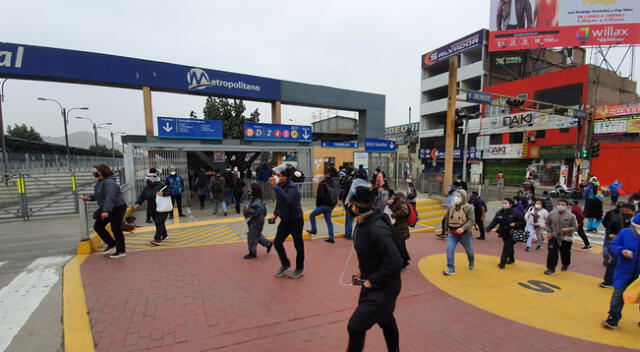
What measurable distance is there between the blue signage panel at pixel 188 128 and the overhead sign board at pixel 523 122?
25256 mm

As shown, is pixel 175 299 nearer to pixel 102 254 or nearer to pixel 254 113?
pixel 102 254

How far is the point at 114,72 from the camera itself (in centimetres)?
1324

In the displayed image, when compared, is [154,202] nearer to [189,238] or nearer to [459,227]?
[189,238]

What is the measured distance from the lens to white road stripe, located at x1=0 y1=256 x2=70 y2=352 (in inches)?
123

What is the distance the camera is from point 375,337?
3.18m

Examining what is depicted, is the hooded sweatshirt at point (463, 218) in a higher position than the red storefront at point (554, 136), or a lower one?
lower

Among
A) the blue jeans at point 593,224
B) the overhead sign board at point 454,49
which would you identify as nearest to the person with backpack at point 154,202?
the blue jeans at point 593,224

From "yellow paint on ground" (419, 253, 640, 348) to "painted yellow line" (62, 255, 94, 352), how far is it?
4.95m

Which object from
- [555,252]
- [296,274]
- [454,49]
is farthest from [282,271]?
[454,49]

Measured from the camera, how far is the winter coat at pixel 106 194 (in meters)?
5.04

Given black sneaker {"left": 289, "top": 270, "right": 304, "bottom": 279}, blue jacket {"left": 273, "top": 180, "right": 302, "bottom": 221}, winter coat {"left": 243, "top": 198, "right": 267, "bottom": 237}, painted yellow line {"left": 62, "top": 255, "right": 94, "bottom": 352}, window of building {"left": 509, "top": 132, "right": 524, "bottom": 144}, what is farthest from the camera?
window of building {"left": 509, "top": 132, "right": 524, "bottom": 144}

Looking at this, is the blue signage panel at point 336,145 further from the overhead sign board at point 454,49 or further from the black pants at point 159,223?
the overhead sign board at point 454,49

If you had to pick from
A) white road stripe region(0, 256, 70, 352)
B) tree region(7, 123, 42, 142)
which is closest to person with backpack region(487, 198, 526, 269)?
white road stripe region(0, 256, 70, 352)

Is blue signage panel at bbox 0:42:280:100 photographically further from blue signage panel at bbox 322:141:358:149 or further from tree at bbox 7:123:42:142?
tree at bbox 7:123:42:142
